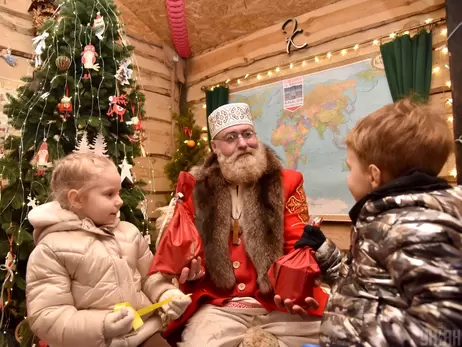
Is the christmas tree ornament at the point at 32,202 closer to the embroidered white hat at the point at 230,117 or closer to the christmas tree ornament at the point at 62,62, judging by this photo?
the christmas tree ornament at the point at 62,62

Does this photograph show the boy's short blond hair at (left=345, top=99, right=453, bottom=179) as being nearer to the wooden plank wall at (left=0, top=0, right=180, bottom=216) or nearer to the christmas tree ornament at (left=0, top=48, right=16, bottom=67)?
the christmas tree ornament at (left=0, top=48, right=16, bottom=67)

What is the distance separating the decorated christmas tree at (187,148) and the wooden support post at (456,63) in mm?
2359

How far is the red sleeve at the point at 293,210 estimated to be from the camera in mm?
2008

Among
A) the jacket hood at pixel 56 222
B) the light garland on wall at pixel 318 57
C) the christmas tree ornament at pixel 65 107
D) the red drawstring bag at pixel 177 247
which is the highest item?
the light garland on wall at pixel 318 57

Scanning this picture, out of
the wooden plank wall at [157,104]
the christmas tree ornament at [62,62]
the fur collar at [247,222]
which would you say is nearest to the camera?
the fur collar at [247,222]

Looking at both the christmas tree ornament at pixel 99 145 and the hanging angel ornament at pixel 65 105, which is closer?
the hanging angel ornament at pixel 65 105

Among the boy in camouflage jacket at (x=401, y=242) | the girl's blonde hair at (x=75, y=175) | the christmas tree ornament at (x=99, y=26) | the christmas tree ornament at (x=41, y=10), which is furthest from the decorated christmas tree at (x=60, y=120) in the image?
the boy in camouflage jacket at (x=401, y=242)

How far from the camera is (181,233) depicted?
6.07 ft

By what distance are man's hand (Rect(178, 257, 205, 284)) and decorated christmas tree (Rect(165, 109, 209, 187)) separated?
2.08m

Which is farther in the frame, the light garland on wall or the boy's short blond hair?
the light garland on wall

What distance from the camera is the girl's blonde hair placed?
1623 mm

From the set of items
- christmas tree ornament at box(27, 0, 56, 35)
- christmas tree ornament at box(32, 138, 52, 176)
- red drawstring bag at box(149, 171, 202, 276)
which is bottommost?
red drawstring bag at box(149, 171, 202, 276)

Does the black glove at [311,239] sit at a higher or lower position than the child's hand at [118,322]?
higher

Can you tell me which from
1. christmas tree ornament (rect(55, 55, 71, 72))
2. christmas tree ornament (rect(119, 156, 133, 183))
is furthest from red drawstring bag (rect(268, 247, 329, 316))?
christmas tree ornament (rect(55, 55, 71, 72))
